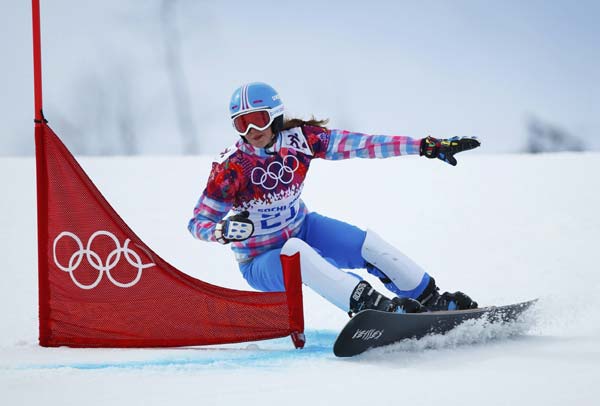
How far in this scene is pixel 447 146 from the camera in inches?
180

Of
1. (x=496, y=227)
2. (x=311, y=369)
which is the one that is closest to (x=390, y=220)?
(x=496, y=227)

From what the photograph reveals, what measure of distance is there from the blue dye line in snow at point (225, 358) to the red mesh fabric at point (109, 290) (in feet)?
0.35

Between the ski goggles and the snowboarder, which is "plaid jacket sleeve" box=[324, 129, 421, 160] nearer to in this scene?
the snowboarder

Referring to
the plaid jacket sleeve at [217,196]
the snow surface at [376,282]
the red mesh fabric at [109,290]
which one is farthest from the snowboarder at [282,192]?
the snow surface at [376,282]

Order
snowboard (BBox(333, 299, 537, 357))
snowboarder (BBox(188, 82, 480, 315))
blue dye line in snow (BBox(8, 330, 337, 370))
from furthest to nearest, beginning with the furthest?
snowboarder (BBox(188, 82, 480, 315)) → blue dye line in snow (BBox(8, 330, 337, 370)) → snowboard (BBox(333, 299, 537, 357))

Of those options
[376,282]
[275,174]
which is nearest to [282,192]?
[275,174]

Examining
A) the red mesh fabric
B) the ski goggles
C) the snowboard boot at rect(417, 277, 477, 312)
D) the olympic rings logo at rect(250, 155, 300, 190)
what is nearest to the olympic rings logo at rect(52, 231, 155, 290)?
the red mesh fabric

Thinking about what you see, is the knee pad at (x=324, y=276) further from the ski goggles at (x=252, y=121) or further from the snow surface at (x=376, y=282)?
the ski goggles at (x=252, y=121)

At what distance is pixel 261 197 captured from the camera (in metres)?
4.60

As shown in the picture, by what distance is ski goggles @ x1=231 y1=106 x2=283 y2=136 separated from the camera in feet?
14.9

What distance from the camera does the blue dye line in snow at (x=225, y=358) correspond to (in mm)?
3936

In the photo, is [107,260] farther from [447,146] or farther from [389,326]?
[447,146]

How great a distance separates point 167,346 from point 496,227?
6.01 meters

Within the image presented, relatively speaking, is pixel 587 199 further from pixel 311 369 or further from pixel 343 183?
pixel 311 369
